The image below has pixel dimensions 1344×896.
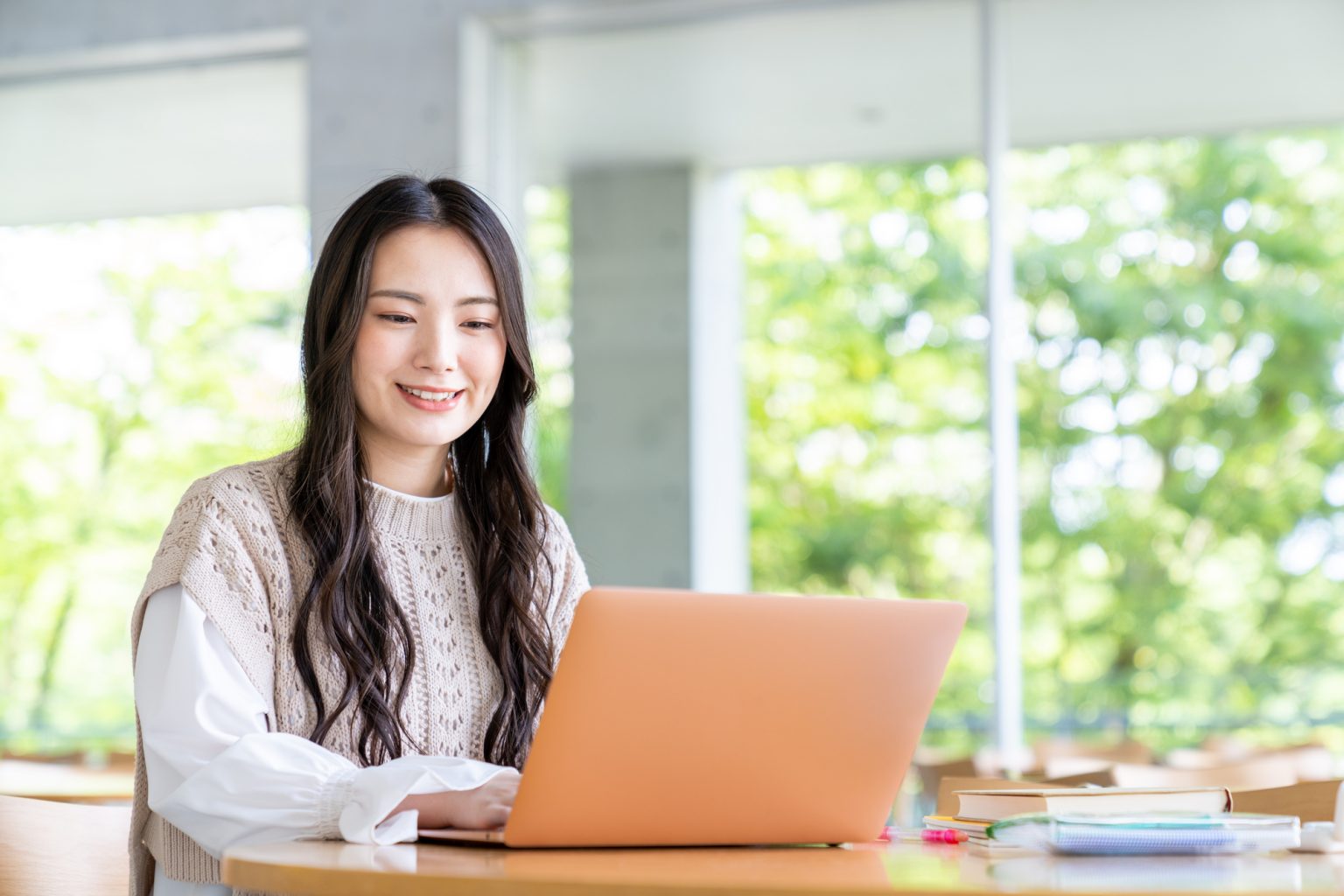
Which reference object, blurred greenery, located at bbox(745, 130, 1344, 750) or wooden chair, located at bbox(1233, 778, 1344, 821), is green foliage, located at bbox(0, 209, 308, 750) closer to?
blurred greenery, located at bbox(745, 130, 1344, 750)

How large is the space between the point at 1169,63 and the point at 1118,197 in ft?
2.19

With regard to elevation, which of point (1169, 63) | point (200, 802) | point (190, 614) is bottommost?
point (200, 802)

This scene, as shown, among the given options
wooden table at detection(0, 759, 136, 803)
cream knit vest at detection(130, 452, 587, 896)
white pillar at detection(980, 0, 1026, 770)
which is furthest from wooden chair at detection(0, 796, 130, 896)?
white pillar at detection(980, 0, 1026, 770)

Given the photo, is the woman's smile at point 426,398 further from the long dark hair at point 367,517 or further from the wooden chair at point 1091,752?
the wooden chair at point 1091,752

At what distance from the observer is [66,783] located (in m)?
2.93

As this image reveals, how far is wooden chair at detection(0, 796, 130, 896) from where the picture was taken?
153 cm

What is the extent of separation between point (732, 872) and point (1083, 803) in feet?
1.29

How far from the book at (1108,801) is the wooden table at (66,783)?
1493mm

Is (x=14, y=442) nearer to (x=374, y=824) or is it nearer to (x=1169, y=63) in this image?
(x=1169, y=63)

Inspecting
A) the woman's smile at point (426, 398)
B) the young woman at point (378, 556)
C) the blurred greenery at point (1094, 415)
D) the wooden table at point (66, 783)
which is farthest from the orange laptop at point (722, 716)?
the blurred greenery at point (1094, 415)

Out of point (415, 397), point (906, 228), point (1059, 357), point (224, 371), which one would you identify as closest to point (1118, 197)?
point (1059, 357)

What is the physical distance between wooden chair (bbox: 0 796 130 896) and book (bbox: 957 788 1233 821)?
892 mm

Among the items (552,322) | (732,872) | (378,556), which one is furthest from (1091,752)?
(732,872)

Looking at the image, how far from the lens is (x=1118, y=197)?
490cm
